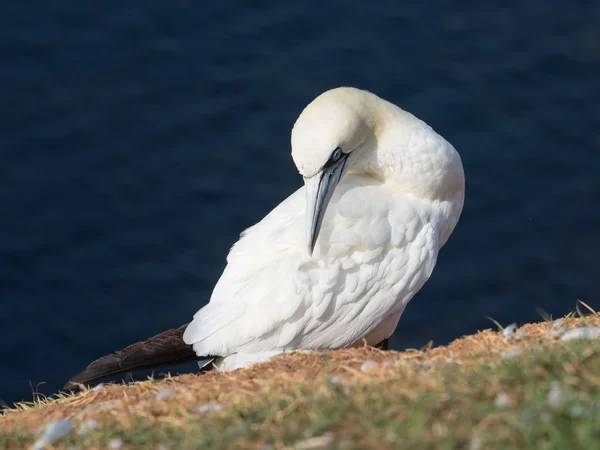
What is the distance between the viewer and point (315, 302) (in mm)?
5223

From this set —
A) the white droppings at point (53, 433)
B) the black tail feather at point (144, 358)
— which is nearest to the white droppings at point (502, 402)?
the white droppings at point (53, 433)

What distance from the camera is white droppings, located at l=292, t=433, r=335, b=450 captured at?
9.32ft

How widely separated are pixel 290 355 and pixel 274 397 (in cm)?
114

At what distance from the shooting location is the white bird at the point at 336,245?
203 inches

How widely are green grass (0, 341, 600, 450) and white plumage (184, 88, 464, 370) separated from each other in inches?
69.8

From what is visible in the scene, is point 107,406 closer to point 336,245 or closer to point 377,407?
point 377,407

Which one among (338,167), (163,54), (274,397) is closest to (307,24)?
(163,54)

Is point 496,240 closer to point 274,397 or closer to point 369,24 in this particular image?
point 369,24

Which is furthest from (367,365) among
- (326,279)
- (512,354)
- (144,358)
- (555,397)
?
(144,358)

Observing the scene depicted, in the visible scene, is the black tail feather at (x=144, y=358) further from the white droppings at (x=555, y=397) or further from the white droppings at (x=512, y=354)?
the white droppings at (x=555, y=397)

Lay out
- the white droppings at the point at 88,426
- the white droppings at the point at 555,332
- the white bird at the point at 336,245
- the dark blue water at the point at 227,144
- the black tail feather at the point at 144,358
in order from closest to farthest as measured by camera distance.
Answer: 1. the white droppings at the point at 88,426
2. the white droppings at the point at 555,332
3. the white bird at the point at 336,245
4. the black tail feather at the point at 144,358
5. the dark blue water at the point at 227,144

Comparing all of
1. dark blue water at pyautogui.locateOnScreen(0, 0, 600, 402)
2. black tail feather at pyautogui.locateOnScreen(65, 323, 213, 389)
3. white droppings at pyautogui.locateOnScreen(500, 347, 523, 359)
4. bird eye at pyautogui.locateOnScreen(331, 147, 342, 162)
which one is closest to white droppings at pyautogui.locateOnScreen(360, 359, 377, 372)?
white droppings at pyautogui.locateOnScreen(500, 347, 523, 359)

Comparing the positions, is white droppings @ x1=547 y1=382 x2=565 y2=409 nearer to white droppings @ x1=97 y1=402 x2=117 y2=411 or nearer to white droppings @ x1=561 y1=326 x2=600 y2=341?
white droppings @ x1=561 y1=326 x2=600 y2=341

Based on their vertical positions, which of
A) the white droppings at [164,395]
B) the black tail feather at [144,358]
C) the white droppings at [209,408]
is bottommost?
the black tail feather at [144,358]
